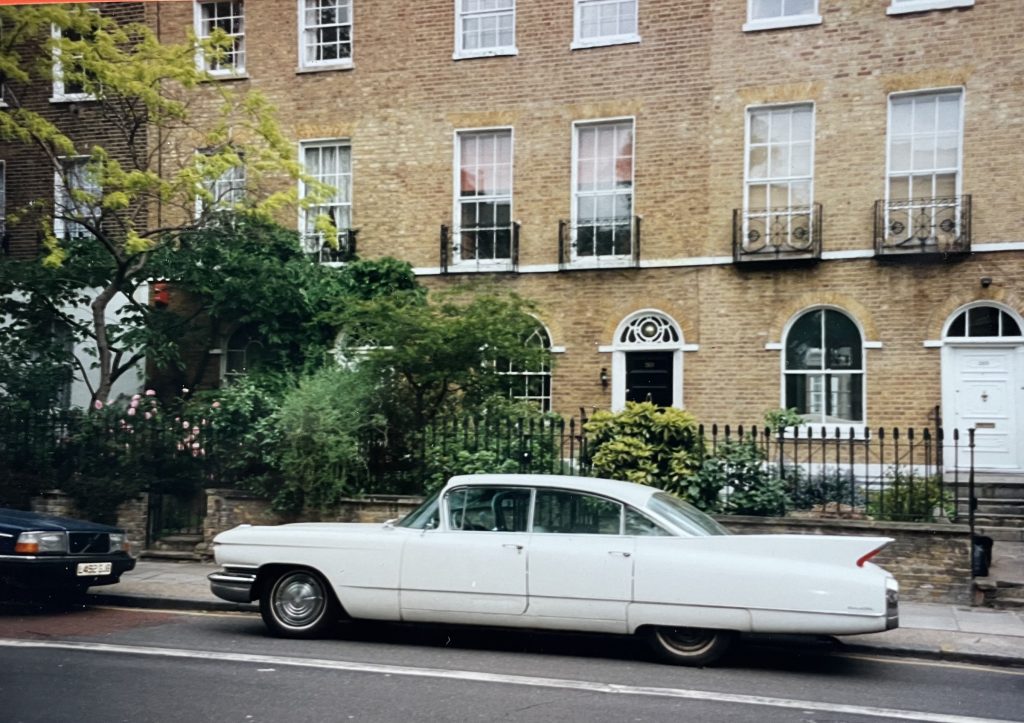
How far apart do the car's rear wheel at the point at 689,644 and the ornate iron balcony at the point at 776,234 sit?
410 inches

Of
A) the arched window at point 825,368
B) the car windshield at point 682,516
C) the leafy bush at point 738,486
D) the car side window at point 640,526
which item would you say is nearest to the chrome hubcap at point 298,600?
the car side window at point 640,526

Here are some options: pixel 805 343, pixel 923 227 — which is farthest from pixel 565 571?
pixel 923 227

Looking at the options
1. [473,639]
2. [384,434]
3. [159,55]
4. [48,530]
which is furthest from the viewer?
[159,55]

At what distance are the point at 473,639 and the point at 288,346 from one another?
10578 millimetres

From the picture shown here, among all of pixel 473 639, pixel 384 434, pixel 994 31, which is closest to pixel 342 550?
pixel 473 639

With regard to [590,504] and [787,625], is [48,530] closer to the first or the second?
[590,504]

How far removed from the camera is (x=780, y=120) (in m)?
17.9

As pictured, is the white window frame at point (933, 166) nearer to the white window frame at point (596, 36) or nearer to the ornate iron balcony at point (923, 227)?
the ornate iron balcony at point (923, 227)

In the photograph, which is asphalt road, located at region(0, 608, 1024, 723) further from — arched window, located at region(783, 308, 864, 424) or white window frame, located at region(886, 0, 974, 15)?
white window frame, located at region(886, 0, 974, 15)

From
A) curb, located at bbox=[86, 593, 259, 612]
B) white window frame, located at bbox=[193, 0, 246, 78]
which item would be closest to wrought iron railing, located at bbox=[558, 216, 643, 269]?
white window frame, located at bbox=[193, 0, 246, 78]

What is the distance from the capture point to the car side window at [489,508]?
873cm

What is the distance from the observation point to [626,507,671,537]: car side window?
333 inches

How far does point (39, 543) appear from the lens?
10055mm

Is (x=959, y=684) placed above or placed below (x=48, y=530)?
below
